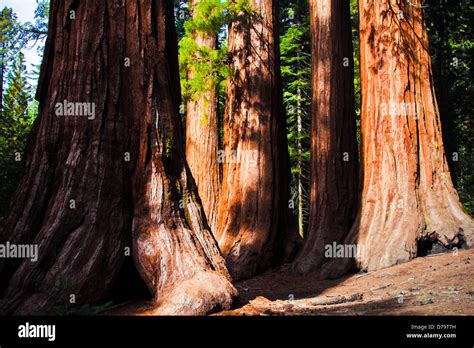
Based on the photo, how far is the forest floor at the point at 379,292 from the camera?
5.10 m

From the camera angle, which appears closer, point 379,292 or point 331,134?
point 379,292

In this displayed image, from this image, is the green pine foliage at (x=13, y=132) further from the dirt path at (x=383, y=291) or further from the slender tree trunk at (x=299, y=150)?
the slender tree trunk at (x=299, y=150)

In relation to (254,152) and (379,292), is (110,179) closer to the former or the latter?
(379,292)

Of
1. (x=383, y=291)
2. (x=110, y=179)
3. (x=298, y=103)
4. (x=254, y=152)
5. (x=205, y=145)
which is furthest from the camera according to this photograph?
(x=298, y=103)

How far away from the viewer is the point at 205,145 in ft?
45.6

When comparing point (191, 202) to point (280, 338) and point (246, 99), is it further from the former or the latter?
point (246, 99)

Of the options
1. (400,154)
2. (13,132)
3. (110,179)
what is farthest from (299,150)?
(110,179)

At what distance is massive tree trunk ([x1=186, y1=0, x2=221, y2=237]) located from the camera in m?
13.5

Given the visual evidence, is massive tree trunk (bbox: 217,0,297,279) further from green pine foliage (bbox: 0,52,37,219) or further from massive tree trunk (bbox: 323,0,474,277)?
green pine foliage (bbox: 0,52,37,219)

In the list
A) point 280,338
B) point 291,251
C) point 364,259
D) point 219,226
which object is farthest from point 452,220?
point 280,338

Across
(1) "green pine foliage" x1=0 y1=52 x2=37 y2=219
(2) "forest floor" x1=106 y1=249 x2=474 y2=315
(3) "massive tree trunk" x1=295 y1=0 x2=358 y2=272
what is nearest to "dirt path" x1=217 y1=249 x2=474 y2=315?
(2) "forest floor" x1=106 y1=249 x2=474 y2=315

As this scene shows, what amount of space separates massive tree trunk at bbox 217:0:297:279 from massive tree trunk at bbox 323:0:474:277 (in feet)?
6.56

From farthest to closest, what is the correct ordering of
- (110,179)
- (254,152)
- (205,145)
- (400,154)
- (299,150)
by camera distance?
(299,150)
(205,145)
(254,152)
(400,154)
(110,179)

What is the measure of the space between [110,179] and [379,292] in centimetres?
364
